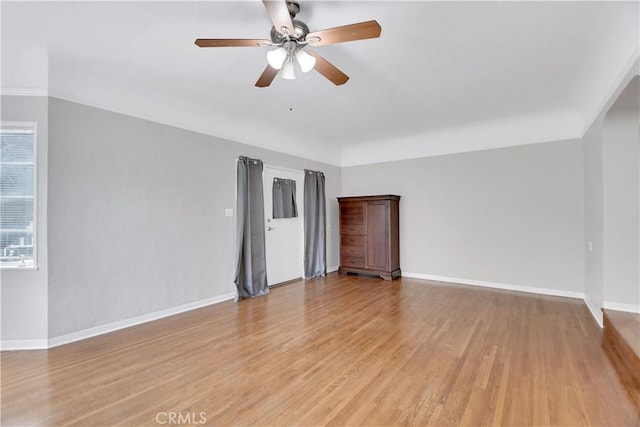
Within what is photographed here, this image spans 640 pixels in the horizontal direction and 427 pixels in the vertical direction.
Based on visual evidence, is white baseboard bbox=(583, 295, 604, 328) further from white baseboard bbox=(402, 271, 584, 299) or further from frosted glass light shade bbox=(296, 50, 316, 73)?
frosted glass light shade bbox=(296, 50, 316, 73)

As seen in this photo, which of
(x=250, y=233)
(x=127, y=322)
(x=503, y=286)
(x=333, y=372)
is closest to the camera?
(x=333, y=372)

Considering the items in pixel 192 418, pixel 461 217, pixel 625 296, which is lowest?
pixel 192 418

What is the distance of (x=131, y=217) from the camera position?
10.7 ft

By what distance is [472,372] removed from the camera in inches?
88.4

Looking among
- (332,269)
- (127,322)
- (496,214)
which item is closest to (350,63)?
(496,214)

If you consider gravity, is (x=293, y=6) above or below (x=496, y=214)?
above

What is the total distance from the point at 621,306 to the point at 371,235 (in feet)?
10.9

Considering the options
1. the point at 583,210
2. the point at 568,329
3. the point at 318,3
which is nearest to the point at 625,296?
the point at 568,329

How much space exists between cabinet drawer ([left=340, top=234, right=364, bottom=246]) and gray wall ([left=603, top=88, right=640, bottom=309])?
3.39m

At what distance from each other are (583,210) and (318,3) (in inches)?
174

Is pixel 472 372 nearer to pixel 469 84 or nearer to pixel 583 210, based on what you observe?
pixel 469 84

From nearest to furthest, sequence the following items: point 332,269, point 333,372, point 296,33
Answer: point 296,33 → point 333,372 → point 332,269

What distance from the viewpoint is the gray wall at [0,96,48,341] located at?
2.70 metres

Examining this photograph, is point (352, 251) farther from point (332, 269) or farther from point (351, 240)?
point (332, 269)
